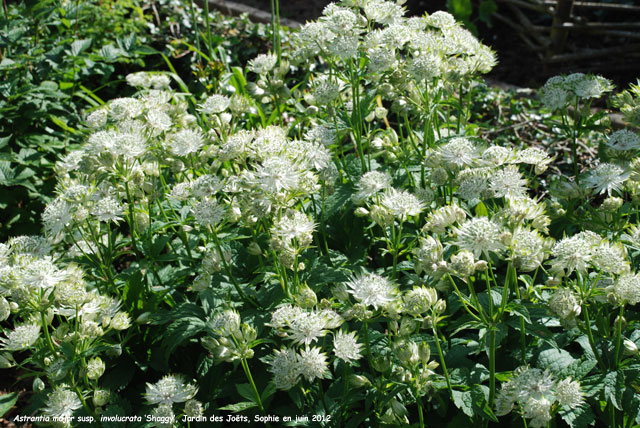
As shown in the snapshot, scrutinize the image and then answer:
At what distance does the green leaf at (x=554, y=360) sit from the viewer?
1801mm

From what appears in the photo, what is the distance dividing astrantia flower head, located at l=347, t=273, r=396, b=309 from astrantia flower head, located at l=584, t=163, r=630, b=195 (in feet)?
2.92

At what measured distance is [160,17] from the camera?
5660 millimetres

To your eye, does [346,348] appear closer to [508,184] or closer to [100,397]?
[508,184]

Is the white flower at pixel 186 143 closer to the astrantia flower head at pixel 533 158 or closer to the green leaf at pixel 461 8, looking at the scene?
the astrantia flower head at pixel 533 158

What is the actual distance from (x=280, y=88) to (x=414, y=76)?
0.74m

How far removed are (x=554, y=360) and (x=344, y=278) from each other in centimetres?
75

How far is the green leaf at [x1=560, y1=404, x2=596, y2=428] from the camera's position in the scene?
1692 millimetres

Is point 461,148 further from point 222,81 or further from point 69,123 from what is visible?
point 69,123

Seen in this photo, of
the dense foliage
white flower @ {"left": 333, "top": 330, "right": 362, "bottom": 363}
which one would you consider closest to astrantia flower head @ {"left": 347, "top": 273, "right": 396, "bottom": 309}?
the dense foliage

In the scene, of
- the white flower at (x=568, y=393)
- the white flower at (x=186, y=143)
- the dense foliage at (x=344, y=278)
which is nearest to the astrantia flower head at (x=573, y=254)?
the dense foliage at (x=344, y=278)

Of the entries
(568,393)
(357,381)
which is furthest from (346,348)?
(568,393)

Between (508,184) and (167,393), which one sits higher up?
(508,184)

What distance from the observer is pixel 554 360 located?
183 centimetres

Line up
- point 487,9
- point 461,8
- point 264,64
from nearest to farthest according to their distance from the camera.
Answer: point 264,64 < point 461,8 < point 487,9
